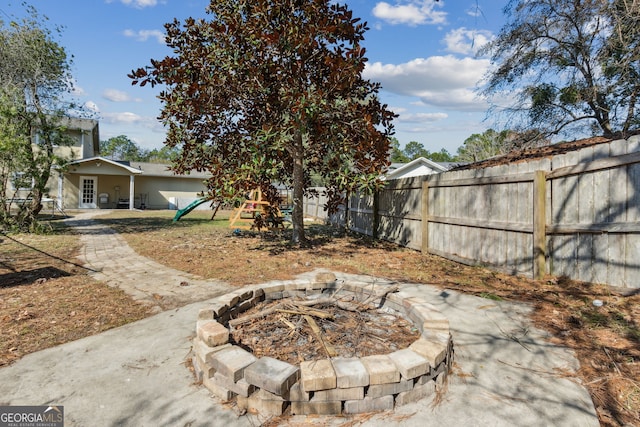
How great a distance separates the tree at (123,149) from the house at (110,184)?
47.2m

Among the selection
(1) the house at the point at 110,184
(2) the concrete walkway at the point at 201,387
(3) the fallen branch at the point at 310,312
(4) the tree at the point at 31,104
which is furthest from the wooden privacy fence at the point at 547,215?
(1) the house at the point at 110,184

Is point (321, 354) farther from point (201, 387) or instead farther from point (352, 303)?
point (352, 303)

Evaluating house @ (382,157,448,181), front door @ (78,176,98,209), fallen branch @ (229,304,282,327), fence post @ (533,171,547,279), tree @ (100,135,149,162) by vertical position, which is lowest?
fallen branch @ (229,304,282,327)

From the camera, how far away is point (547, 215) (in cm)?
433

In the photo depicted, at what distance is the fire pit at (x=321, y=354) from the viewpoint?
6.05 feet

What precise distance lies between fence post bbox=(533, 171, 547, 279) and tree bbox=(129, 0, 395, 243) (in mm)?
2764

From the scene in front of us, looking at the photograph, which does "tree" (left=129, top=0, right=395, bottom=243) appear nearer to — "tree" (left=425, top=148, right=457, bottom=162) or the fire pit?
the fire pit

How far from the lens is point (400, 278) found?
16.2 ft

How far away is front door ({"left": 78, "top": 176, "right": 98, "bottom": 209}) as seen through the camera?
20.9 meters

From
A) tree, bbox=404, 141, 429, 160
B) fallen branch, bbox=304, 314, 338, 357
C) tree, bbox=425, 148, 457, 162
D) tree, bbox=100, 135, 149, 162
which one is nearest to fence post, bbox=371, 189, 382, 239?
fallen branch, bbox=304, 314, 338, 357

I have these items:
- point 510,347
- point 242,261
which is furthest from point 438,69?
point 510,347

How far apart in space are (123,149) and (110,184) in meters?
55.1

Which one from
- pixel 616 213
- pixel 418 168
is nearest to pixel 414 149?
pixel 418 168

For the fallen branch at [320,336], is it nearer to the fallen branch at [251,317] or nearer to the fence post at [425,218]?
the fallen branch at [251,317]
